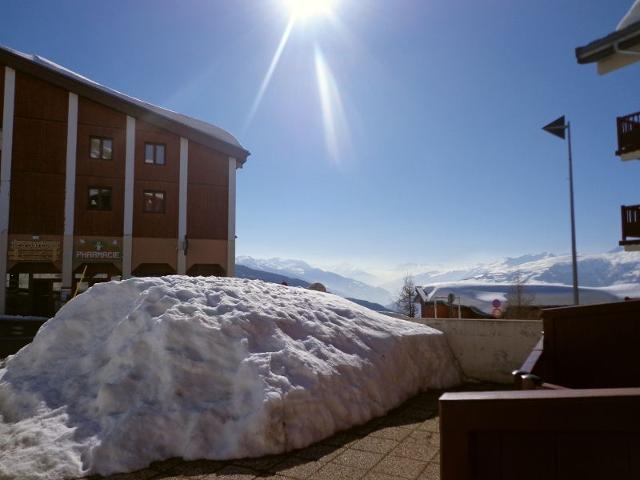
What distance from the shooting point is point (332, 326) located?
673 centimetres

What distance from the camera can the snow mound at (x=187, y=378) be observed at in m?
4.35

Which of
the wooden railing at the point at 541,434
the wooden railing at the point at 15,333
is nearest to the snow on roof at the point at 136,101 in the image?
the wooden railing at the point at 15,333

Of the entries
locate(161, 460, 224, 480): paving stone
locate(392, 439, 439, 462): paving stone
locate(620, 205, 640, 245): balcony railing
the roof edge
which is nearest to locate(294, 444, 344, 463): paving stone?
locate(392, 439, 439, 462): paving stone

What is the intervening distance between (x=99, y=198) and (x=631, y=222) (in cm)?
2569

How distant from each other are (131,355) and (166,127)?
78.1 feet

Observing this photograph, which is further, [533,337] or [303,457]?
[533,337]

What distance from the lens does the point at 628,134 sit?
15914mm

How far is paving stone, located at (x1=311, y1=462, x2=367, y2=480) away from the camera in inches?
156

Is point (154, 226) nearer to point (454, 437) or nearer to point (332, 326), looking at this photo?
point (332, 326)

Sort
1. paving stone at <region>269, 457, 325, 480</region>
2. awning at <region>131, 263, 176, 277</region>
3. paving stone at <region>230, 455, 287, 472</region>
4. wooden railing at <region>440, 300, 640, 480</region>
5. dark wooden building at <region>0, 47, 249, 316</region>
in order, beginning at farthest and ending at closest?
awning at <region>131, 263, 176, 277</region> → dark wooden building at <region>0, 47, 249, 316</region> → paving stone at <region>230, 455, 287, 472</region> → paving stone at <region>269, 457, 325, 480</region> → wooden railing at <region>440, 300, 640, 480</region>

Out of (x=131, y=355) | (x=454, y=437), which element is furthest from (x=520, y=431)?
(x=131, y=355)

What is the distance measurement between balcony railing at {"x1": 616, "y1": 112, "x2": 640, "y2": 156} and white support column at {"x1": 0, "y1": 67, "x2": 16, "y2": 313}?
28396 millimetres

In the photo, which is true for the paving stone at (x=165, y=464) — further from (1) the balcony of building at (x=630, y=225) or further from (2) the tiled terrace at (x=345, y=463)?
(1) the balcony of building at (x=630, y=225)

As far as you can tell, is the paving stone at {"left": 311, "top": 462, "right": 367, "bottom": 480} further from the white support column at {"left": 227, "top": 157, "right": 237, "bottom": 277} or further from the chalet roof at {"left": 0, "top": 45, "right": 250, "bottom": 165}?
the chalet roof at {"left": 0, "top": 45, "right": 250, "bottom": 165}
